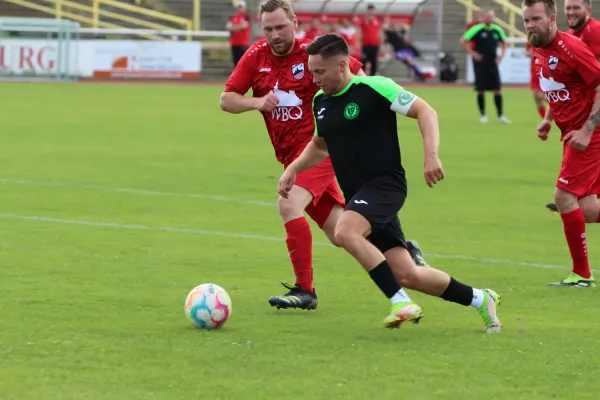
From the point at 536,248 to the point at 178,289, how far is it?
357 cm

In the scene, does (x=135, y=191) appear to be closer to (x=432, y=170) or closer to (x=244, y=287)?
(x=244, y=287)

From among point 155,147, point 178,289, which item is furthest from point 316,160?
point 155,147

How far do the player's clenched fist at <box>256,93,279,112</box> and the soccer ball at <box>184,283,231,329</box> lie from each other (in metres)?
1.24

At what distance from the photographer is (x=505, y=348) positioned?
6637 mm

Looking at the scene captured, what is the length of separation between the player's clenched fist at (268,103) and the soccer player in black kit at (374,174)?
0.55m

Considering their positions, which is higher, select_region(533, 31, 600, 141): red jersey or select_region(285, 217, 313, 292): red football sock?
select_region(533, 31, 600, 141): red jersey

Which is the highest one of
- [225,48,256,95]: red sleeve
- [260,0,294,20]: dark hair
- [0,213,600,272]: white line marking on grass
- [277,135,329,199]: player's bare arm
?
[260,0,294,20]: dark hair

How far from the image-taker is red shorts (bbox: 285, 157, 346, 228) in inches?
310

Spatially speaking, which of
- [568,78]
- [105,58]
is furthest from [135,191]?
[105,58]

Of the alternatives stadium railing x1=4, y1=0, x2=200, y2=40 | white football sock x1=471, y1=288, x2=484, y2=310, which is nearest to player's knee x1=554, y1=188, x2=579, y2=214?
white football sock x1=471, y1=288, x2=484, y2=310

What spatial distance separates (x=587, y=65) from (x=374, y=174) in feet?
7.72

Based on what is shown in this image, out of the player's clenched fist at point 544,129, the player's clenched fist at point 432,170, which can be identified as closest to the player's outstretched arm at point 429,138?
the player's clenched fist at point 432,170

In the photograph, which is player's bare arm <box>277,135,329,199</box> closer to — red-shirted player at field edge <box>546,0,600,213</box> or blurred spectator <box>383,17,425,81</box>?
red-shirted player at field edge <box>546,0,600,213</box>

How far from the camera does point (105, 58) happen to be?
123ft
